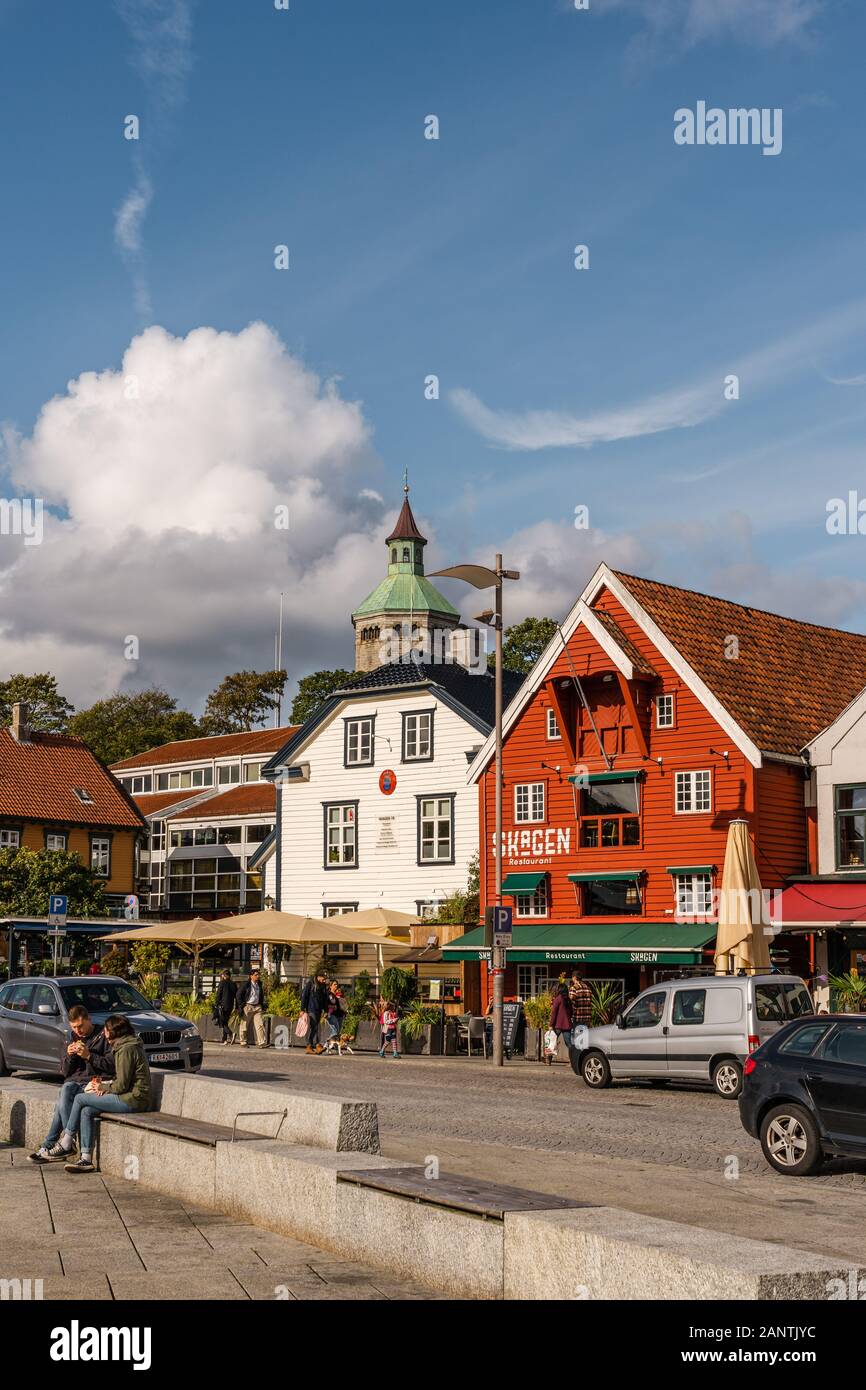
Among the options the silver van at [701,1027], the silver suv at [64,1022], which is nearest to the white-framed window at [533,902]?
the silver van at [701,1027]

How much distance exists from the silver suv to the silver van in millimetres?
6990

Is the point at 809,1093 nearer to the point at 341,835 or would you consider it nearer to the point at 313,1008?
the point at 313,1008

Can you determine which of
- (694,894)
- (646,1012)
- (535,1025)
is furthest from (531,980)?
(646,1012)

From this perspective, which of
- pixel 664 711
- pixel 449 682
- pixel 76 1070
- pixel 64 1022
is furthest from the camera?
pixel 449 682

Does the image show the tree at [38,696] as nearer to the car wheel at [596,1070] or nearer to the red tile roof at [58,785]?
the red tile roof at [58,785]

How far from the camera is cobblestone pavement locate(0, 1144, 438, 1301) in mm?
8859

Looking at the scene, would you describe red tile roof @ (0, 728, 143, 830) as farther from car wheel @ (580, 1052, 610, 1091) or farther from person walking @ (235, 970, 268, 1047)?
car wheel @ (580, 1052, 610, 1091)

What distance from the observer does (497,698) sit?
33281 mm

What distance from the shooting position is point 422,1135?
18.6 metres

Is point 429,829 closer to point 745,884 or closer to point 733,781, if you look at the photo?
point 733,781

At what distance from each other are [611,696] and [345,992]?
1328 centimetres

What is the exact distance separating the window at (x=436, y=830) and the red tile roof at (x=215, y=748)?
29.2 meters

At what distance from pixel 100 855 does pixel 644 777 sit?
131 feet
